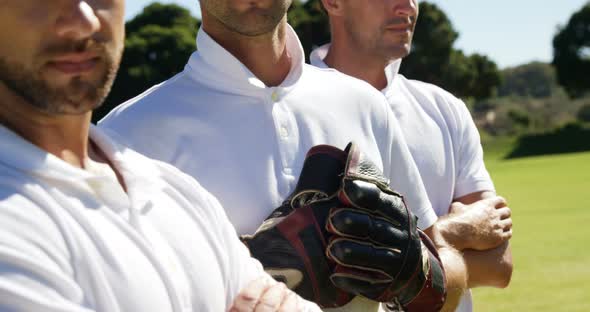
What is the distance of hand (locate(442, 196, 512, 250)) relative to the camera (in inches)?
129

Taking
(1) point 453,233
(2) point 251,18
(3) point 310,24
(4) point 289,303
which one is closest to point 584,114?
(3) point 310,24

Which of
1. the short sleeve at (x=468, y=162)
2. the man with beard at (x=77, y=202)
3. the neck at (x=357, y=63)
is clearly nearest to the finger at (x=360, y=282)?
the man with beard at (x=77, y=202)

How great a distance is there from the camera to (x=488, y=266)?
3373 mm

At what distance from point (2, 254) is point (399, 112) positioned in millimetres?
2432

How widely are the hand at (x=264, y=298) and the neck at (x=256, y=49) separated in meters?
0.93

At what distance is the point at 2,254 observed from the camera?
4.66ft

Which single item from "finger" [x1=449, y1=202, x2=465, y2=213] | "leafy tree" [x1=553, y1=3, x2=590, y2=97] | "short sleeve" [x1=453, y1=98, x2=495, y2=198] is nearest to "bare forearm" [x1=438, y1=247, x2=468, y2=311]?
"finger" [x1=449, y1=202, x2=465, y2=213]

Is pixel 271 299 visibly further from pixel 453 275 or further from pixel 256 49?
pixel 453 275

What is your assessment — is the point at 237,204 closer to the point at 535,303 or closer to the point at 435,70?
the point at 535,303

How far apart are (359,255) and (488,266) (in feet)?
4.16

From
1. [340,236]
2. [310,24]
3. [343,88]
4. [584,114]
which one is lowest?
[584,114]

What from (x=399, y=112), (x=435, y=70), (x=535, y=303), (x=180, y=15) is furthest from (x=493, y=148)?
(x=399, y=112)

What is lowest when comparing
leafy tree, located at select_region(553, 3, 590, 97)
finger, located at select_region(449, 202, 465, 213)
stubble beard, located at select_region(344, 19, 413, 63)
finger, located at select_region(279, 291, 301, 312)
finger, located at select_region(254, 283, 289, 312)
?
leafy tree, located at select_region(553, 3, 590, 97)

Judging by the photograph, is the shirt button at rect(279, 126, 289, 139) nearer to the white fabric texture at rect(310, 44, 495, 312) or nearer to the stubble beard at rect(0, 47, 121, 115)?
the stubble beard at rect(0, 47, 121, 115)
